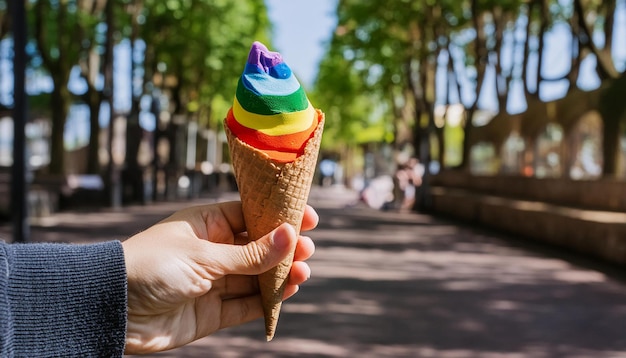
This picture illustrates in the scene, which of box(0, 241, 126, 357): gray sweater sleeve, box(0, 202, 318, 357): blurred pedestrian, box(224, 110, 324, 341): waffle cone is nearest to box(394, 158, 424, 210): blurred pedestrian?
box(0, 202, 318, 357): blurred pedestrian

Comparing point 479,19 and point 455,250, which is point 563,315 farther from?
point 479,19

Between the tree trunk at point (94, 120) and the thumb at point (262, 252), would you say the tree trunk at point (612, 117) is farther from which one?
the tree trunk at point (94, 120)

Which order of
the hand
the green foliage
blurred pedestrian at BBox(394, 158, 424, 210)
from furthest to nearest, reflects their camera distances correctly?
blurred pedestrian at BBox(394, 158, 424, 210) → the green foliage → the hand

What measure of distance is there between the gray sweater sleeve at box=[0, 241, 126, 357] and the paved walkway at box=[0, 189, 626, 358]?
5145 millimetres

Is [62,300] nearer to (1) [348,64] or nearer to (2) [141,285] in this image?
(2) [141,285]

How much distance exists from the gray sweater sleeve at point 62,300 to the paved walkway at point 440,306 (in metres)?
5.14

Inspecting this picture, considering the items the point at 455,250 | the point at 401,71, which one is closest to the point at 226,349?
the point at 455,250

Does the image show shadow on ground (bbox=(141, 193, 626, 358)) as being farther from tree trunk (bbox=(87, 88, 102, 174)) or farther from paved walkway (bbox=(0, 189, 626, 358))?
tree trunk (bbox=(87, 88, 102, 174))

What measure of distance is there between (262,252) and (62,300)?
1.77 feet

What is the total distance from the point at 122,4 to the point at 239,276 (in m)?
29.1

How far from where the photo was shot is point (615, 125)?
673 inches

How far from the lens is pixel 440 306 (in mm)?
9859

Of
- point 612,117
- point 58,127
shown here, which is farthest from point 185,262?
point 58,127

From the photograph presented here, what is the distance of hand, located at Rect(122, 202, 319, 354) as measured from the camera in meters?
2.38
